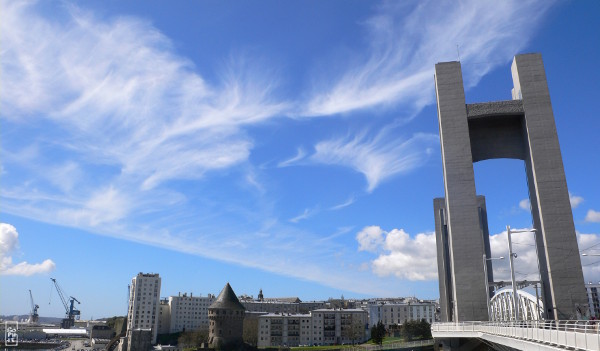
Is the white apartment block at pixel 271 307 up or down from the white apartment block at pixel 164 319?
up

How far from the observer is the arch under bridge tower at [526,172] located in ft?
112

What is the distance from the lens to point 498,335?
22438mm

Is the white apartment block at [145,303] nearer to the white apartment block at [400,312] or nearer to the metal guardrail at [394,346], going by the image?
the metal guardrail at [394,346]

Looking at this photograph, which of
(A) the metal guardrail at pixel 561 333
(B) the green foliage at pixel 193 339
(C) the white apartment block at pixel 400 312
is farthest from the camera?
(C) the white apartment block at pixel 400 312

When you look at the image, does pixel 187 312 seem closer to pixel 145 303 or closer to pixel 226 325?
pixel 145 303

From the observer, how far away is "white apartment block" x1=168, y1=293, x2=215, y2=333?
111931mm

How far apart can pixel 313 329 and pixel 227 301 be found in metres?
23.4

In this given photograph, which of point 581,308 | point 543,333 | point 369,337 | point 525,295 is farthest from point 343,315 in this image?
point 543,333

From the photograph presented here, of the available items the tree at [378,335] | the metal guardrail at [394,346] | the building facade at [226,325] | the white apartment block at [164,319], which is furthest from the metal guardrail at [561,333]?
the white apartment block at [164,319]

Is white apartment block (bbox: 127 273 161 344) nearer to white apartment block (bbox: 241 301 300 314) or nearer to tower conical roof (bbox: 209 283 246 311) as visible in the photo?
white apartment block (bbox: 241 301 300 314)

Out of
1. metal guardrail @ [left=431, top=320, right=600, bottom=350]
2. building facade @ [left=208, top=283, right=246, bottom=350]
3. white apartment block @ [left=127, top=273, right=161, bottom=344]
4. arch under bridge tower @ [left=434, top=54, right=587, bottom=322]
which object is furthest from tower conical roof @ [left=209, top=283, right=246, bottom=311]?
metal guardrail @ [left=431, top=320, right=600, bottom=350]

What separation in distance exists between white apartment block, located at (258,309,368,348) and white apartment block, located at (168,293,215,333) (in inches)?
843

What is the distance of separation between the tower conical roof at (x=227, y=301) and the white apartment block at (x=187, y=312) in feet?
101

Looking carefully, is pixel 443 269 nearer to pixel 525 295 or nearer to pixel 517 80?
pixel 525 295
